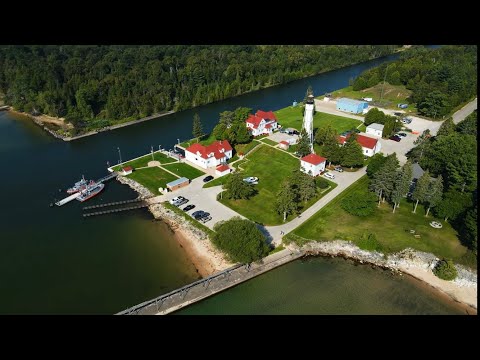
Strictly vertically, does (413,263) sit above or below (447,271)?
below

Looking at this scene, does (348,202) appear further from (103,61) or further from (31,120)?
(103,61)

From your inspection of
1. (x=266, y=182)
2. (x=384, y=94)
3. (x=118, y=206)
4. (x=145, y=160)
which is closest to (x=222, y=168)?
(x=266, y=182)

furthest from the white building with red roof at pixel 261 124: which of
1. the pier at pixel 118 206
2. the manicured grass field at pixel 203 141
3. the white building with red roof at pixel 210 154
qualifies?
the pier at pixel 118 206

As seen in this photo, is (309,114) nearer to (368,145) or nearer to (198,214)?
(368,145)

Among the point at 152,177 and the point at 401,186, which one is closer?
the point at 401,186

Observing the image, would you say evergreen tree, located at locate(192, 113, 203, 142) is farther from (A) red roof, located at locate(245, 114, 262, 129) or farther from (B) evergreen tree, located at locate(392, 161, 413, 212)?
(B) evergreen tree, located at locate(392, 161, 413, 212)
